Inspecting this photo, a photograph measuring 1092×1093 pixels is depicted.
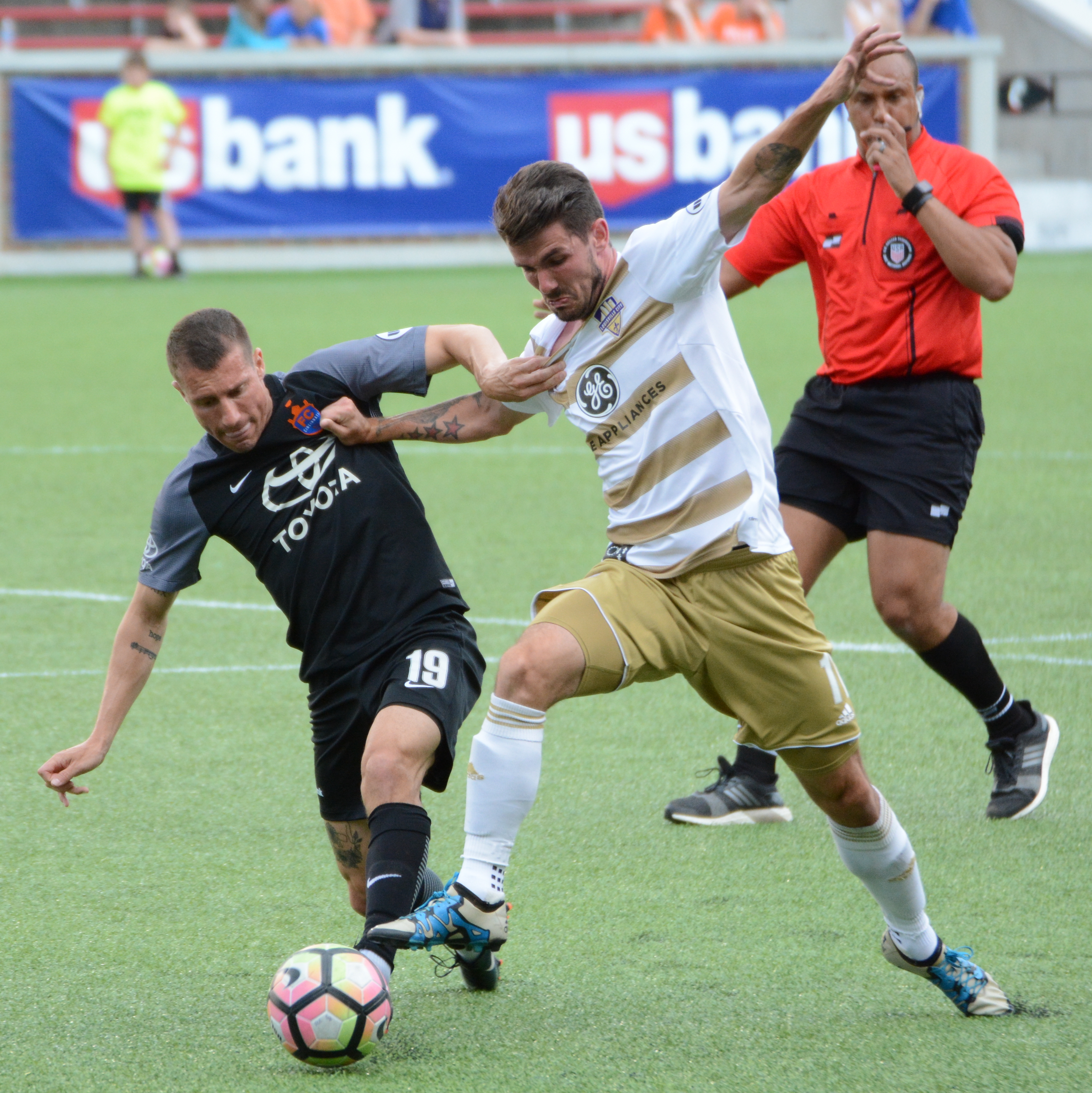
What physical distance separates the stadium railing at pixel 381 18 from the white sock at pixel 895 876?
20.9 meters

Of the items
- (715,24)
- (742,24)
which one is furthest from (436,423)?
(742,24)

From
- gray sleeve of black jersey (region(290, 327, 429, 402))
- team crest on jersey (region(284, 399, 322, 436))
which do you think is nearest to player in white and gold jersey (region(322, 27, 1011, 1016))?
gray sleeve of black jersey (region(290, 327, 429, 402))

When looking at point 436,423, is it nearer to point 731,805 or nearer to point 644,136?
point 731,805

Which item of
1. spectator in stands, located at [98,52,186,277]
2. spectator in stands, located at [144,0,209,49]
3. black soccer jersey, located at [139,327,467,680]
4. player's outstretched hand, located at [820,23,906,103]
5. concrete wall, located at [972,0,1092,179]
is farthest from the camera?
concrete wall, located at [972,0,1092,179]

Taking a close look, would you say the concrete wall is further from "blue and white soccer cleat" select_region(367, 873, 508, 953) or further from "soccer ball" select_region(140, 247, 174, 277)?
"blue and white soccer cleat" select_region(367, 873, 508, 953)

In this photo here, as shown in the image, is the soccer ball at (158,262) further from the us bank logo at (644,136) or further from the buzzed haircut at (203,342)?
the buzzed haircut at (203,342)

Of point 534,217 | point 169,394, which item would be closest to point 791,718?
point 534,217

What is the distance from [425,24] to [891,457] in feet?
64.6

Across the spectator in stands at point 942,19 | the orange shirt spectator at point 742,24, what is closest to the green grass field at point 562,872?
the orange shirt spectator at point 742,24

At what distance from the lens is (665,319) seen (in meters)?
3.82

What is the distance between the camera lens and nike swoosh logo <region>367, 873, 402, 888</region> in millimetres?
3590

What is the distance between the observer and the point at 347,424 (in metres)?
4.07

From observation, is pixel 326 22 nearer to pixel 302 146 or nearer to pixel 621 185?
pixel 302 146

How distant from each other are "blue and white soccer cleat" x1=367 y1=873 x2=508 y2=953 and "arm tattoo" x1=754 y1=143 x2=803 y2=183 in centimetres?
161
